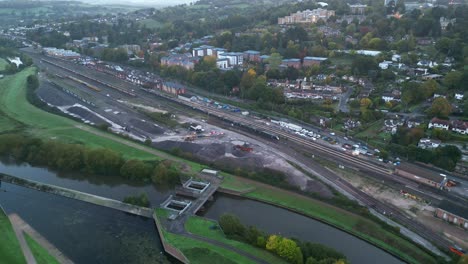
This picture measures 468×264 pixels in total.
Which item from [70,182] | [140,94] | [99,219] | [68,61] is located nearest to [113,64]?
[68,61]

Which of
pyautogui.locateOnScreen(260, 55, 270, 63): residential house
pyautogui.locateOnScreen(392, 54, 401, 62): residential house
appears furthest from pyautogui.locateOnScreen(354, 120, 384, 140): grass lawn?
pyautogui.locateOnScreen(260, 55, 270, 63): residential house

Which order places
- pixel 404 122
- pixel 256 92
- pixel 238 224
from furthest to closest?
pixel 256 92, pixel 404 122, pixel 238 224

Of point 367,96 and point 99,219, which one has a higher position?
point 367,96

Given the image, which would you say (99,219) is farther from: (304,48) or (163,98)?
(304,48)

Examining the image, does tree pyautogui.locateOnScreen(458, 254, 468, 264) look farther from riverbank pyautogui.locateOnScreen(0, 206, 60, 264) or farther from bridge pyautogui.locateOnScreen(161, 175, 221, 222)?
riverbank pyautogui.locateOnScreen(0, 206, 60, 264)

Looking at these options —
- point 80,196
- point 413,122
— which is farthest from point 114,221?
point 413,122

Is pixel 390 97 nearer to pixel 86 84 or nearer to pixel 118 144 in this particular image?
pixel 118 144
